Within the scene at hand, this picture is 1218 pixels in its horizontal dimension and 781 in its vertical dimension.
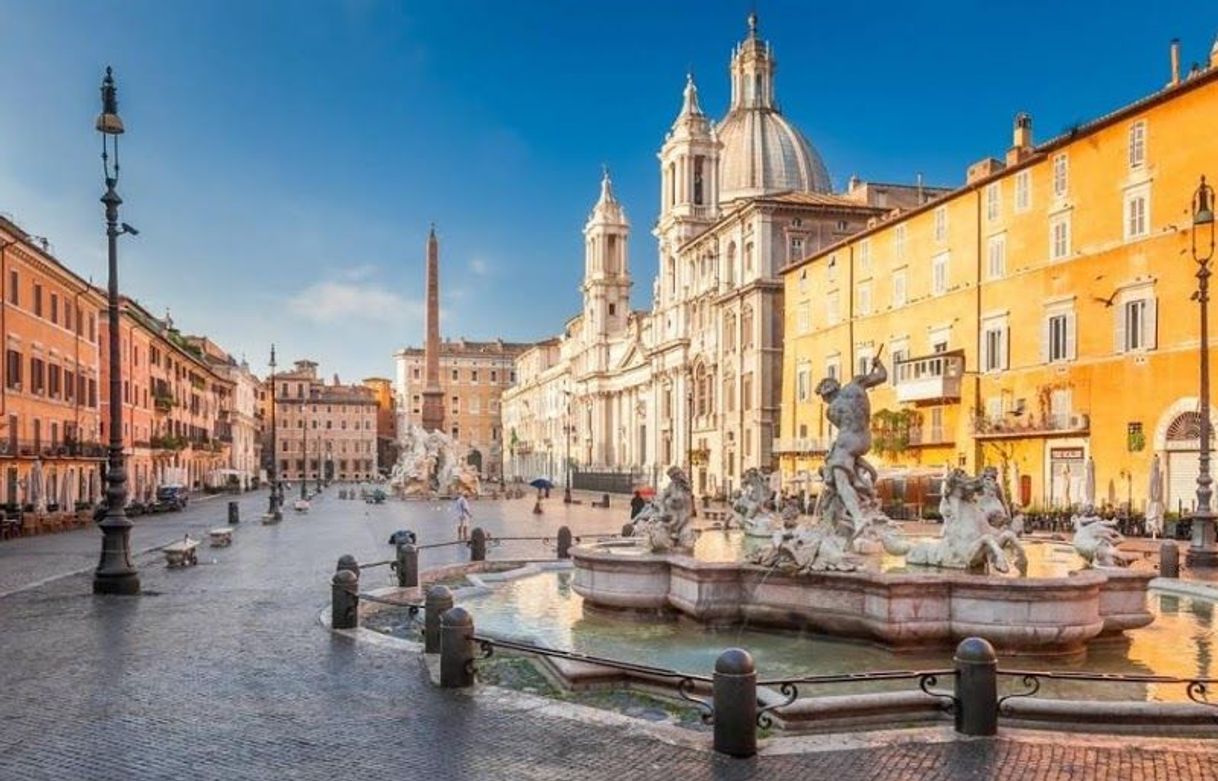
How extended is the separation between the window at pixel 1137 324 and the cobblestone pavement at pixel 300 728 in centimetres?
2743

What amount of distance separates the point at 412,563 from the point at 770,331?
46.5 metres

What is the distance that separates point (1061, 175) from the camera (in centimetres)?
3656

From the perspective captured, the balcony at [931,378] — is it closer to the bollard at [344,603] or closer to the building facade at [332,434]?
the bollard at [344,603]

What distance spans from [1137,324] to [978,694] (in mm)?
28508

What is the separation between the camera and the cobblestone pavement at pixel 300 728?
7504mm

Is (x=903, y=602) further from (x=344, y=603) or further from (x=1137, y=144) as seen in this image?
(x=1137, y=144)

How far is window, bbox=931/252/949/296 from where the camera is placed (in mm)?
43438

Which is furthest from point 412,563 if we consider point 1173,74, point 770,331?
point 770,331

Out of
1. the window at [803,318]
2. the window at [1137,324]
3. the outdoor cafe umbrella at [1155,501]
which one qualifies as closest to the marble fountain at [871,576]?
the outdoor cafe umbrella at [1155,501]

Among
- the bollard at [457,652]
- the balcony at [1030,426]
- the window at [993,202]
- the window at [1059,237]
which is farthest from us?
the window at [993,202]

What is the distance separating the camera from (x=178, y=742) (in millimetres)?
8219

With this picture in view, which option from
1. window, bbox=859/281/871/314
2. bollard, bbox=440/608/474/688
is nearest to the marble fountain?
bollard, bbox=440/608/474/688

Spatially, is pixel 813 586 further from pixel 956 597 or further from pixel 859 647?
pixel 956 597

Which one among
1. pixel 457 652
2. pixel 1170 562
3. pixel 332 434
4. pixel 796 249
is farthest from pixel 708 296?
pixel 332 434
